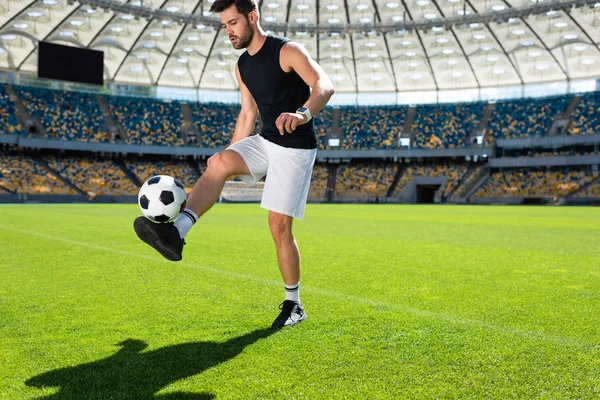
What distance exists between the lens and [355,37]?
4216 cm

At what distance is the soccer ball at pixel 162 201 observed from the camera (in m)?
3.61

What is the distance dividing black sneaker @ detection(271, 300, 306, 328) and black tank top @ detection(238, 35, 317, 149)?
44.5 inches

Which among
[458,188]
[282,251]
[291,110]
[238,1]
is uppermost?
[238,1]

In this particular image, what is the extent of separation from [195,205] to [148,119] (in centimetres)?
5278

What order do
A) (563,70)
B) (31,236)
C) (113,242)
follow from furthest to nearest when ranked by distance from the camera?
(563,70)
(31,236)
(113,242)

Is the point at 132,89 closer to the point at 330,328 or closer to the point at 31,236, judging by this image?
the point at 31,236

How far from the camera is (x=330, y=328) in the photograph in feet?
11.7

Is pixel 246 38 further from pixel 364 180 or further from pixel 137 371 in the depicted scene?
pixel 364 180

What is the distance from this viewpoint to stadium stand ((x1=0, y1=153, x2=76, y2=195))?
138 feet

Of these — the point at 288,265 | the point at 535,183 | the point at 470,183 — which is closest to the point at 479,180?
the point at 470,183

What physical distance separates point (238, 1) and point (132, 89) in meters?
51.0

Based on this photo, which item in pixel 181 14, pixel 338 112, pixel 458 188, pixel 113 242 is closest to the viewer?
pixel 113 242

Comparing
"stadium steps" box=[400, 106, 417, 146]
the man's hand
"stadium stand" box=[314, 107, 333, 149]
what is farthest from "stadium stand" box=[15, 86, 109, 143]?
the man's hand

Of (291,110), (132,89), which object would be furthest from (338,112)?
(291,110)
